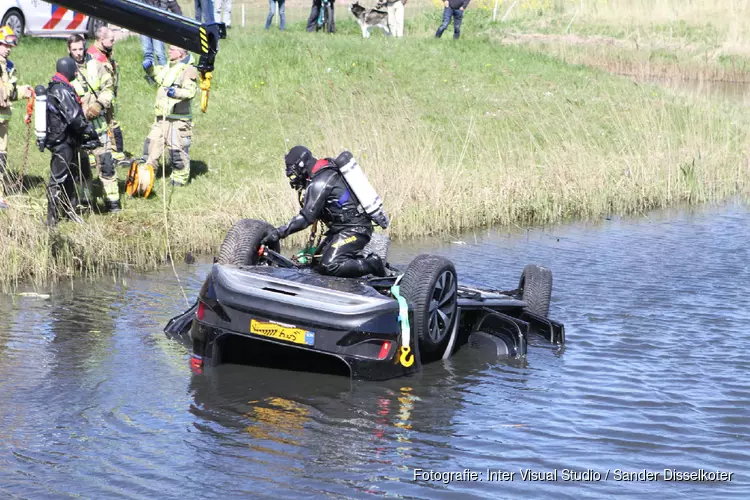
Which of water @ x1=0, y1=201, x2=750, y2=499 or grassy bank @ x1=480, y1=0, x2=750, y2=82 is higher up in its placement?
grassy bank @ x1=480, y1=0, x2=750, y2=82

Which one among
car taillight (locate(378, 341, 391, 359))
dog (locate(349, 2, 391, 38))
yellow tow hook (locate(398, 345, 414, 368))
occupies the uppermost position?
dog (locate(349, 2, 391, 38))

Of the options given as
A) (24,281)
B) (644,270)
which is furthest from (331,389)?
(644,270)

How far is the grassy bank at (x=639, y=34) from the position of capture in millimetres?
33438

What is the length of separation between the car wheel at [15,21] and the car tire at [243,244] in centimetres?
1742

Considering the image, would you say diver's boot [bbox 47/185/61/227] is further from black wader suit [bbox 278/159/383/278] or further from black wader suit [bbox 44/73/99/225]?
black wader suit [bbox 278/159/383/278]

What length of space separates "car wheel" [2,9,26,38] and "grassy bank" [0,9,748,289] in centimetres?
155

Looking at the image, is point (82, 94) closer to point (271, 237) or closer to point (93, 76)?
point (93, 76)

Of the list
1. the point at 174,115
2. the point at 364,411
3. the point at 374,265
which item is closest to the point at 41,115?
the point at 174,115

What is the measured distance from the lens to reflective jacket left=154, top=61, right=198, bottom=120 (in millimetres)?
16203

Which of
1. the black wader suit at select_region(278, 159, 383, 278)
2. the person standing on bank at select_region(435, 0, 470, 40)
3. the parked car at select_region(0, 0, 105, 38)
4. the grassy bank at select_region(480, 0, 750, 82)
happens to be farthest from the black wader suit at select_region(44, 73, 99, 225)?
the grassy bank at select_region(480, 0, 750, 82)

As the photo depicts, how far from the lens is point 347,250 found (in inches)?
389

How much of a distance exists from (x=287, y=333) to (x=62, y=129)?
665 cm

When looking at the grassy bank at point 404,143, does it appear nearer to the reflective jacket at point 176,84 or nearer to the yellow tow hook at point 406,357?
the reflective jacket at point 176,84

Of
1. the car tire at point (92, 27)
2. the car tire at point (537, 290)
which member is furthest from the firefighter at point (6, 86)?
the car tire at point (92, 27)
